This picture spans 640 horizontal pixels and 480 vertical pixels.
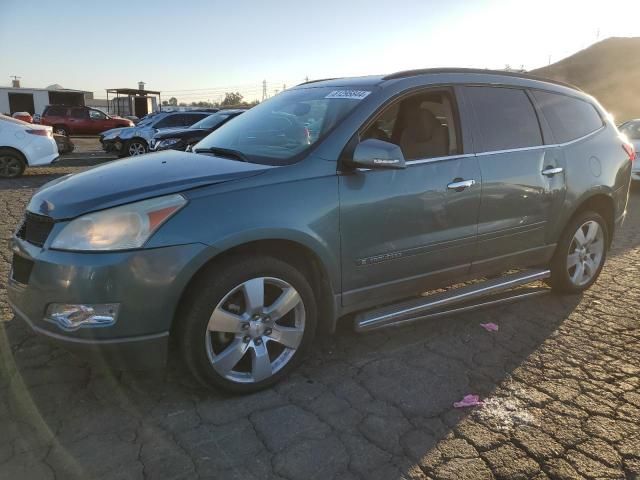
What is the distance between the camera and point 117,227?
251 centimetres

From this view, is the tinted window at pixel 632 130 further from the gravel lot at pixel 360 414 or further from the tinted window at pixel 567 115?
the gravel lot at pixel 360 414

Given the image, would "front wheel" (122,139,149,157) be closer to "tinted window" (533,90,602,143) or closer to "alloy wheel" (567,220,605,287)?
"tinted window" (533,90,602,143)

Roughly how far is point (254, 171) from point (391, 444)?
1.58 meters

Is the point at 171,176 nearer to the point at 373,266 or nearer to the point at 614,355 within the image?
the point at 373,266

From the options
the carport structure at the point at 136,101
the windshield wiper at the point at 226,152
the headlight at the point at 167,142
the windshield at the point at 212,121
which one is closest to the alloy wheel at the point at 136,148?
the windshield at the point at 212,121

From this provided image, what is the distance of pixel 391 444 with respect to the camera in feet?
8.31

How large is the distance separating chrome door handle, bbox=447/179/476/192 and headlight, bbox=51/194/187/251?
178 cm

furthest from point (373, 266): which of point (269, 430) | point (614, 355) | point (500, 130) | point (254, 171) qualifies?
point (614, 355)

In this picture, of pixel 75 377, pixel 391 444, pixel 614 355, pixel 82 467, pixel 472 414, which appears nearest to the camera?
pixel 82 467

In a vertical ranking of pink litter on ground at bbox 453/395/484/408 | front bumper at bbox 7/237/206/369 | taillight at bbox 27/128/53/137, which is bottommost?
pink litter on ground at bbox 453/395/484/408

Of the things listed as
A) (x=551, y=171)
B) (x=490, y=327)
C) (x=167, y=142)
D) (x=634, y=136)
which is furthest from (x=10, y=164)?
(x=634, y=136)

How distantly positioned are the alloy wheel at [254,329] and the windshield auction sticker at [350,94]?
132cm

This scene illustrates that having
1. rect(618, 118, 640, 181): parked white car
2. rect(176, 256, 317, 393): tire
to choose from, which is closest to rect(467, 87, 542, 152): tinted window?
rect(176, 256, 317, 393): tire

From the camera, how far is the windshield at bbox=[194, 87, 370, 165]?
127 inches
